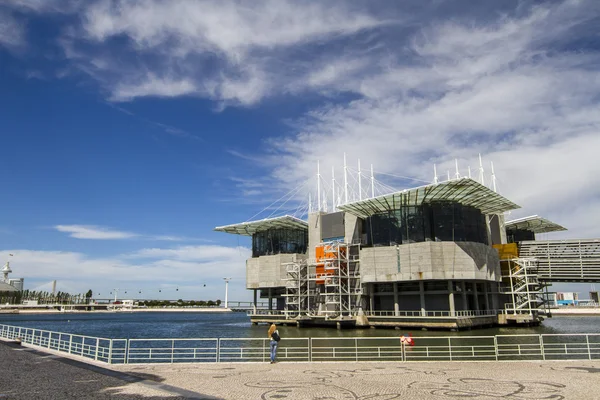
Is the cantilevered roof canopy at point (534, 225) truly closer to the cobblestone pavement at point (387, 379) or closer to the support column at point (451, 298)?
the support column at point (451, 298)

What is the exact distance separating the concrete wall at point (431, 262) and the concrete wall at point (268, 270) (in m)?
23.6

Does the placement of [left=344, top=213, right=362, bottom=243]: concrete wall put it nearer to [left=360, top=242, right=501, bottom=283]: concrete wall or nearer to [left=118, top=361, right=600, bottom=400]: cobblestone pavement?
[left=360, top=242, right=501, bottom=283]: concrete wall

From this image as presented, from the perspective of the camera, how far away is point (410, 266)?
75.8 meters

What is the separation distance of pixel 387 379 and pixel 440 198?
62609 millimetres

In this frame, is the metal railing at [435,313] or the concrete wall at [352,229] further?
the concrete wall at [352,229]

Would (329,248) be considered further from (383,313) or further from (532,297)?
(532,297)

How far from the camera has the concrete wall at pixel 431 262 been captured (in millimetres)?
73875

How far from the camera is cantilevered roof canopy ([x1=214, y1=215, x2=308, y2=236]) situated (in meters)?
100

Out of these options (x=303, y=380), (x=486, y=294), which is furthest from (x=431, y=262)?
(x=303, y=380)

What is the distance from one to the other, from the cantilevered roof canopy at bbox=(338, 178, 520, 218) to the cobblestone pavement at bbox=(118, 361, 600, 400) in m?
51.6

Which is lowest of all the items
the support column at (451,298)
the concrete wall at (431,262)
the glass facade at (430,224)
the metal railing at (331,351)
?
the metal railing at (331,351)

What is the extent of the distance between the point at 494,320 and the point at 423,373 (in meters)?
69.1

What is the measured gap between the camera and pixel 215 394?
1455 centimetres

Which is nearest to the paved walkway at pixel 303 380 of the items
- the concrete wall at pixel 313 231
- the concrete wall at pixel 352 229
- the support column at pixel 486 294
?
the support column at pixel 486 294
